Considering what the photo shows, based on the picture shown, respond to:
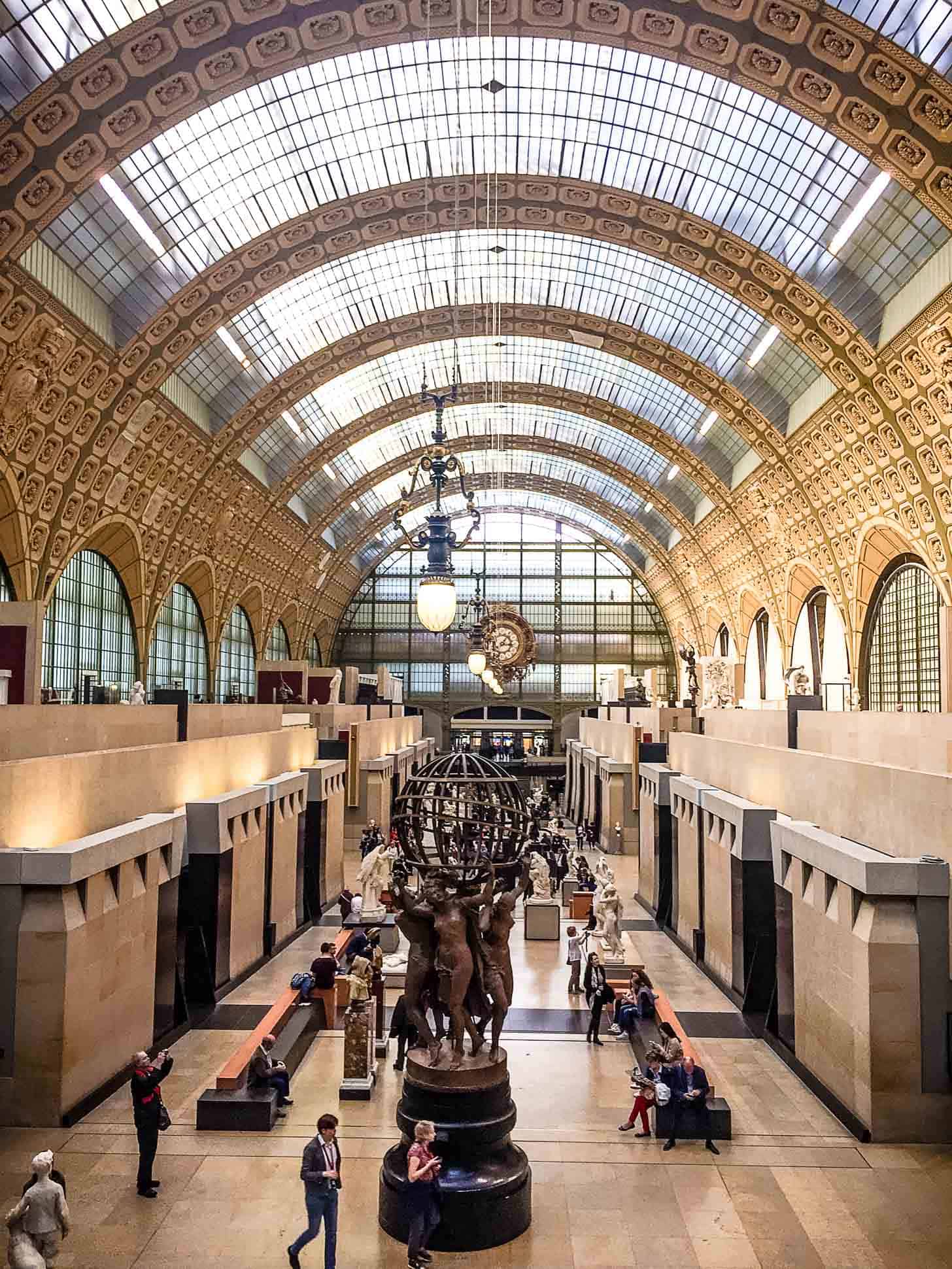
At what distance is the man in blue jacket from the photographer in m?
10.4

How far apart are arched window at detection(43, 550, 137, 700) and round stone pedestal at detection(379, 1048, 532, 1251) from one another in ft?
67.9

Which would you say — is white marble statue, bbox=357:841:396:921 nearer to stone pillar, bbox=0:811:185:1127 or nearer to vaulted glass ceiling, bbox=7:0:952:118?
stone pillar, bbox=0:811:185:1127

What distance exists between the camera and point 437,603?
37.4ft

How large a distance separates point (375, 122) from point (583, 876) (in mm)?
18677

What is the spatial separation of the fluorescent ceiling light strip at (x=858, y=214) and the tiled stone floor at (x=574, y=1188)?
1861cm

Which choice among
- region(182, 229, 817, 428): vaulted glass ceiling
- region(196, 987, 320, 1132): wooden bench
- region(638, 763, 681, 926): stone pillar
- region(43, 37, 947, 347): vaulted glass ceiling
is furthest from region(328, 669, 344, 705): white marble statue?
region(196, 987, 320, 1132): wooden bench

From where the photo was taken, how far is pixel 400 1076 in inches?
494

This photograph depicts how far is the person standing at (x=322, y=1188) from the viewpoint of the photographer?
25.1ft

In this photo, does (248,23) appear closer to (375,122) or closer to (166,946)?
(375,122)

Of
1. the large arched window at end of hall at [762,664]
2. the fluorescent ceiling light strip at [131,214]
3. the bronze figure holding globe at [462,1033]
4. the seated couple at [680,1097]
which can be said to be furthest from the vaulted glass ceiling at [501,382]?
the bronze figure holding globe at [462,1033]

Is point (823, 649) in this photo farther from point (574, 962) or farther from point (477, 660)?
point (574, 962)

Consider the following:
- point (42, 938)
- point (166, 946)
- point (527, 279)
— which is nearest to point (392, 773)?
point (527, 279)

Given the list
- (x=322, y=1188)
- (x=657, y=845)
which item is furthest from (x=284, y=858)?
(x=322, y=1188)

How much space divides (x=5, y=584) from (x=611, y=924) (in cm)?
1640
